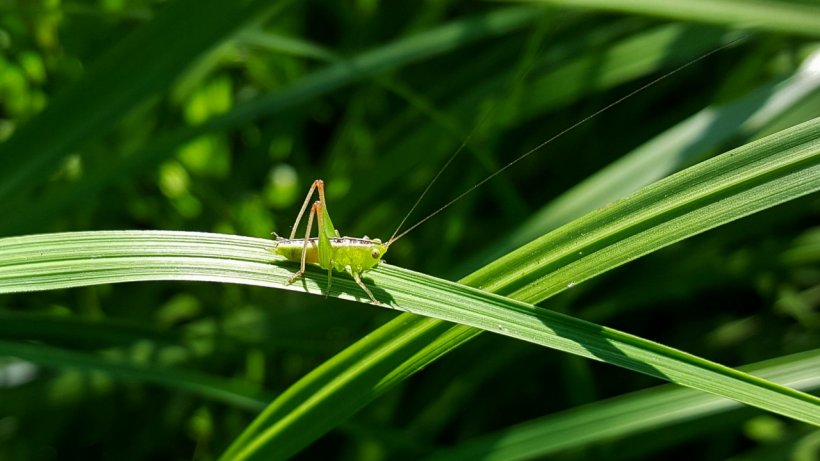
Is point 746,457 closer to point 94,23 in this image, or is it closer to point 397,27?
point 397,27

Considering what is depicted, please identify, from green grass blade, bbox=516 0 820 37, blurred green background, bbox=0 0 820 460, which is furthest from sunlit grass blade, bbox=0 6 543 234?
green grass blade, bbox=516 0 820 37

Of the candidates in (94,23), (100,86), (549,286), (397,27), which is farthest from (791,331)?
(94,23)

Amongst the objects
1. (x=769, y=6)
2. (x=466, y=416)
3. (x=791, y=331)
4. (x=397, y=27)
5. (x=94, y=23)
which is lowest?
(x=466, y=416)

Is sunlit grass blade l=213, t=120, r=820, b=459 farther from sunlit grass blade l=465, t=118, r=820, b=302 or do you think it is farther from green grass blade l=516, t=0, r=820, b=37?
green grass blade l=516, t=0, r=820, b=37

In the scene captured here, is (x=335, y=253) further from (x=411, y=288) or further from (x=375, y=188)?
(x=375, y=188)

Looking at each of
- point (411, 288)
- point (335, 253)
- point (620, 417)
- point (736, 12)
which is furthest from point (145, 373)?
point (736, 12)

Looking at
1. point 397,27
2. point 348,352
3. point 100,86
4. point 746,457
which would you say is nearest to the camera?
point 348,352

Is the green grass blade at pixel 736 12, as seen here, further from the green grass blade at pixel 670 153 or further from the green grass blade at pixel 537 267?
→ the green grass blade at pixel 537 267

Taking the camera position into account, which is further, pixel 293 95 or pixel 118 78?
pixel 293 95
